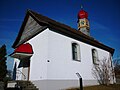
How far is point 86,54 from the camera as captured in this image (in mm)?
14703

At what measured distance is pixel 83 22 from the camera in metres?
24.2

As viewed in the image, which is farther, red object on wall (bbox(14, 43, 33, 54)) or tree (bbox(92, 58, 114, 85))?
tree (bbox(92, 58, 114, 85))

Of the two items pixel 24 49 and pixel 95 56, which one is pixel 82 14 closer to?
pixel 95 56

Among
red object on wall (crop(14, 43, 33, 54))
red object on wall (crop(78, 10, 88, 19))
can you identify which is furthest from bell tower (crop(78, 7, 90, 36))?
red object on wall (crop(14, 43, 33, 54))

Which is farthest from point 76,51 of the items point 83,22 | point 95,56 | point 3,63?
A: point 3,63

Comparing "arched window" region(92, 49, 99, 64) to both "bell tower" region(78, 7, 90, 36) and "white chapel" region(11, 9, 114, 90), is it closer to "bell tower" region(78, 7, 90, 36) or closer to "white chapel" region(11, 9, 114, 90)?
"white chapel" region(11, 9, 114, 90)

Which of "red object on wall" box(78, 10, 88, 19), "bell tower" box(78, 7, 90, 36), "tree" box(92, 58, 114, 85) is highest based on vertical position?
"red object on wall" box(78, 10, 88, 19)

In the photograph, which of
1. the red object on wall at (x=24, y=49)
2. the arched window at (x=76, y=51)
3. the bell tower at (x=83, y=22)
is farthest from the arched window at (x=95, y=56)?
the red object on wall at (x=24, y=49)

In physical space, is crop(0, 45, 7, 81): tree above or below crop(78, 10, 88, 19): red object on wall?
below

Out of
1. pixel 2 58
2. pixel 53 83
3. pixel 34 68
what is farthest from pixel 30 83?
pixel 2 58

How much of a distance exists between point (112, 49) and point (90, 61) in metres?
7.46

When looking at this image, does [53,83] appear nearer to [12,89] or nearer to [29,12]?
[12,89]

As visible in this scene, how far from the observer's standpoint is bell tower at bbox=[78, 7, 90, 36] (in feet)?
77.9

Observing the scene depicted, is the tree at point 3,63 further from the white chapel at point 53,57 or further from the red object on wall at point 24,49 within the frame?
the red object on wall at point 24,49
